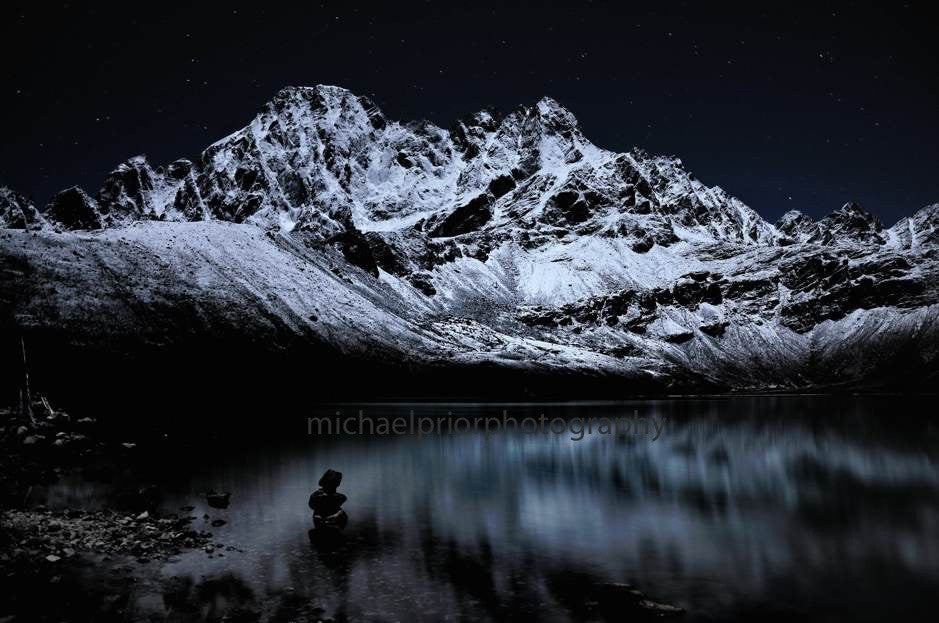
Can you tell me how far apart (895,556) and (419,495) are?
1240 inches

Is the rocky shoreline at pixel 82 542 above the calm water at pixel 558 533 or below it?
above

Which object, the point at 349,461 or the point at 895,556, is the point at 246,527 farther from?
the point at 895,556

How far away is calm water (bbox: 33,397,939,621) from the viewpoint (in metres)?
24.7

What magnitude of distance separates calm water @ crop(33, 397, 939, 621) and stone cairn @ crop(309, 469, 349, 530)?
134cm

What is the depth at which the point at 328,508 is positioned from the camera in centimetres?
3825

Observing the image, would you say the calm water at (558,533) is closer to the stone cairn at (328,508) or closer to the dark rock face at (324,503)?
the stone cairn at (328,508)

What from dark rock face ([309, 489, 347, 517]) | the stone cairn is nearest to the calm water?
the stone cairn

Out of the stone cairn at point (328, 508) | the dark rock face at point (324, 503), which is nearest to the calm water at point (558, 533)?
the stone cairn at point (328, 508)

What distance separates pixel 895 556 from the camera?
3288 centimetres

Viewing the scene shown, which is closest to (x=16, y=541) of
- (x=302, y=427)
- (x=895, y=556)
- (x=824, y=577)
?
(x=824, y=577)

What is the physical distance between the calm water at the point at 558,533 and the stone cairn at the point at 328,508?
1341 mm

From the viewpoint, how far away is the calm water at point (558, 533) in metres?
24.7

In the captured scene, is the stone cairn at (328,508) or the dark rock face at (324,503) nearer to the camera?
the stone cairn at (328,508)

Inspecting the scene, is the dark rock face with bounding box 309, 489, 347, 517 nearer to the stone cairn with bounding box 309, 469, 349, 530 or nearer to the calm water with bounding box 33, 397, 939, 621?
the stone cairn with bounding box 309, 469, 349, 530
